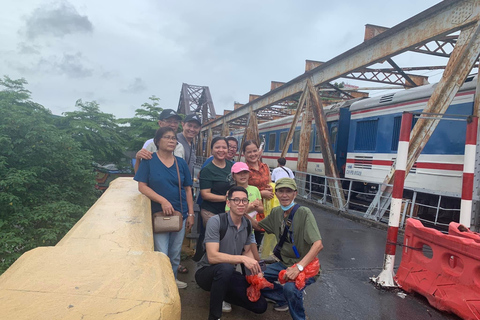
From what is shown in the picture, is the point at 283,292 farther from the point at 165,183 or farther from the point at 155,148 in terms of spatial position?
the point at 155,148

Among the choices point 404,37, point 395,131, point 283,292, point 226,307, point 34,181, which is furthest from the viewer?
point 395,131

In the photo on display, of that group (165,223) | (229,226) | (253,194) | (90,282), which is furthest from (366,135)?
(90,282)

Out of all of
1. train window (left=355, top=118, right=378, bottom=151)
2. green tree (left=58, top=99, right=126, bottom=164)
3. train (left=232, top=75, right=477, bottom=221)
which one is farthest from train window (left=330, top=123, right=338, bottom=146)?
green tree (left=58, top=99, right=126, bottom=164)

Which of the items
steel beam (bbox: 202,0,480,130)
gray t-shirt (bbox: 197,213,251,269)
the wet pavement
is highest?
steel beam (bbox: 202,0,480,130)

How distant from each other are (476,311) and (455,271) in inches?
16.9

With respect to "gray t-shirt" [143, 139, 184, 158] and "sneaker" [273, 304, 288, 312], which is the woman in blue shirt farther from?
"sneaker" [273, 304, 288, 312]

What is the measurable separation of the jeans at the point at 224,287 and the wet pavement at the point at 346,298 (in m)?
0.23

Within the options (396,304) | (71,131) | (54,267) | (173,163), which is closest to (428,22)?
(396,304)

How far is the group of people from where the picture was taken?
259 centimetres

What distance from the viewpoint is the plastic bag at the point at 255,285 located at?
8.54 ft

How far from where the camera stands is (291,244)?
2857mm

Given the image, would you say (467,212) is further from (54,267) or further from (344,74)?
(344,74)

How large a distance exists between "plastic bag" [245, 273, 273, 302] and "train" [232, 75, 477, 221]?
5.32 m

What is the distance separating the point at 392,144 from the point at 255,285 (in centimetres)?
704
